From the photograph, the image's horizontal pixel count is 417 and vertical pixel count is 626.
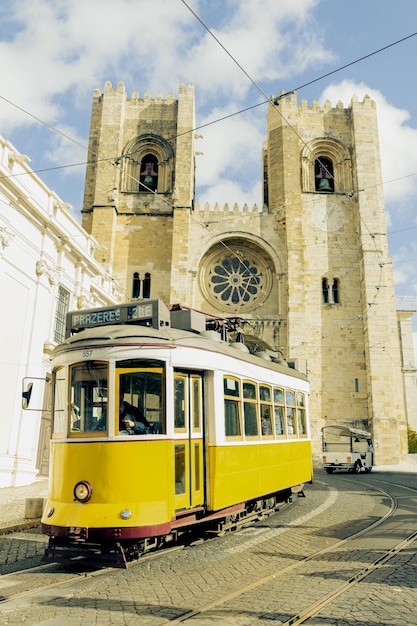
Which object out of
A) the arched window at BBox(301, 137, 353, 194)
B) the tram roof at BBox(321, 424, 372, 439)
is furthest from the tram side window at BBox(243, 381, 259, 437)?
the arched window at BBox(301, 137, 353, 194)

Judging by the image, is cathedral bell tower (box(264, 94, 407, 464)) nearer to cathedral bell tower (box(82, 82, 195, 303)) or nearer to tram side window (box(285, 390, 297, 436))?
cathedral bell tower (box(82, 82, 195, 303))

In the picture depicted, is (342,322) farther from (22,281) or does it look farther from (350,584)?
(350,584)

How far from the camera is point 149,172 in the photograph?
30922 mm

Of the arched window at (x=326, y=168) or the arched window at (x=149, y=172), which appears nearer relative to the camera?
the arched window at (x=326, y=168)

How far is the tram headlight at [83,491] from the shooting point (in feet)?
17.4

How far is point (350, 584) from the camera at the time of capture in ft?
15.7

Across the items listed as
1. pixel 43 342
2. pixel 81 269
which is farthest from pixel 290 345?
pixel 43 342

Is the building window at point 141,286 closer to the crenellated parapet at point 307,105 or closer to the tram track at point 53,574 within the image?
the crenellated parapet at point 307,105

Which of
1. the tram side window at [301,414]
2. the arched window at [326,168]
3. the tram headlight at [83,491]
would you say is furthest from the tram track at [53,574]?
the arched window at [326,168]

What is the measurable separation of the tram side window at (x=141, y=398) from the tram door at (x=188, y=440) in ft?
0.86

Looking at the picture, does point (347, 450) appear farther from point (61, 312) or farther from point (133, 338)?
point (133, 338)

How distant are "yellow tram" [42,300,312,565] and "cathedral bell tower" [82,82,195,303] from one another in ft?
67.0

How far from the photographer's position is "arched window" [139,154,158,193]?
30734mm

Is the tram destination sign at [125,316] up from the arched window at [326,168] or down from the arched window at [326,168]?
down
